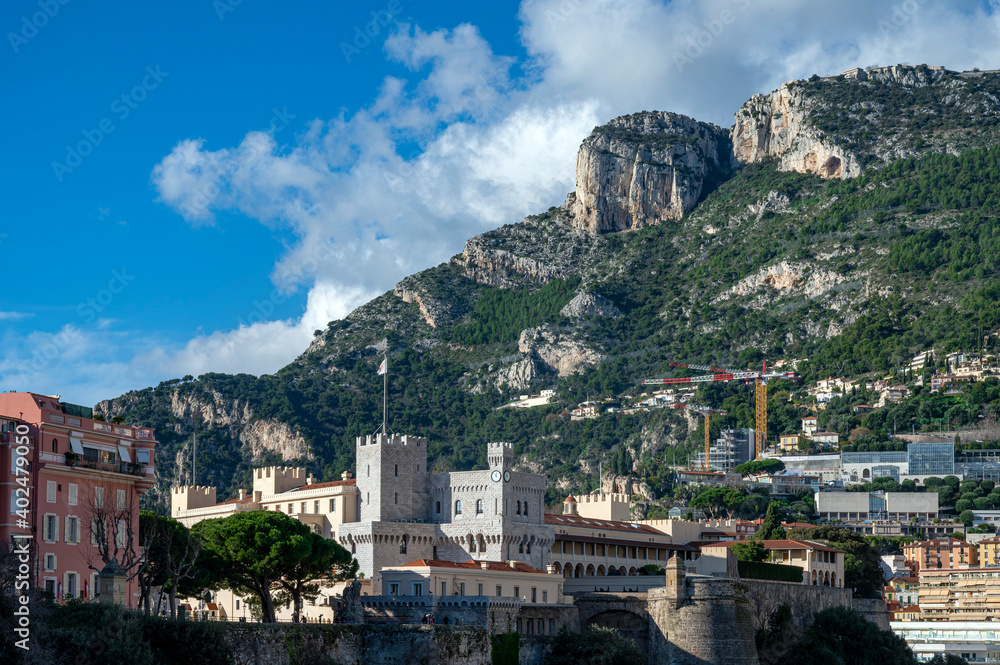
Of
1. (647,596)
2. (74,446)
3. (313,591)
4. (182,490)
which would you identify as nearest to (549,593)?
(647,596)

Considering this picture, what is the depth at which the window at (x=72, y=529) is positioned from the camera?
60516 millimetres

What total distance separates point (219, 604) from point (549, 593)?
74.9ft

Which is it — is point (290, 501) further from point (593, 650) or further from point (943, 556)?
point (943, 556)

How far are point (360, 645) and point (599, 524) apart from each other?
42130 millimetres

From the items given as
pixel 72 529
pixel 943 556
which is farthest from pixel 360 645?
pixel 943 556

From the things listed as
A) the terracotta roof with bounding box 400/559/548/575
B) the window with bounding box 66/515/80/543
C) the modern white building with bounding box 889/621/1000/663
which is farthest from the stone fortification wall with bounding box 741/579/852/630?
the window with bounding box 66/515/80/543

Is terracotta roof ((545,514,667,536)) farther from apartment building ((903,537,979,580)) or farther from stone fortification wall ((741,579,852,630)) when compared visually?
apartment building ((903,537,979,580))

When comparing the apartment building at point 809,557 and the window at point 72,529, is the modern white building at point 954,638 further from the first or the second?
the window at point 72,529

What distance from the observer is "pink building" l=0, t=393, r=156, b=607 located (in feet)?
189

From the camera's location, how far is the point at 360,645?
6825cm

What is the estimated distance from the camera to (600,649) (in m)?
75.9

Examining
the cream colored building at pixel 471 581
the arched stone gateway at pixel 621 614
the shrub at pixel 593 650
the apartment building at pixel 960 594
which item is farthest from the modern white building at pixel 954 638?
the shrub at pixel 593 650

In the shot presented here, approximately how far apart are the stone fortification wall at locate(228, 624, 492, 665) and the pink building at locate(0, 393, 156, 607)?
690cm

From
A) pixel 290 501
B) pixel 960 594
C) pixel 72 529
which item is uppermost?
pixel 290 501
